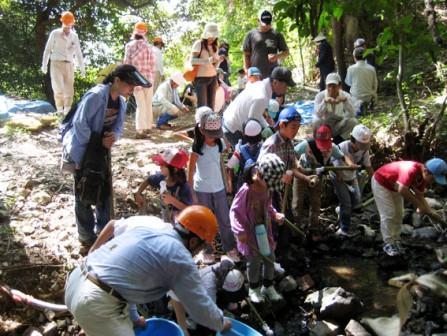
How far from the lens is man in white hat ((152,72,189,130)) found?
859 centimetres

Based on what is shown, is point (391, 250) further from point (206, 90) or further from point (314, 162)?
point (206, 90)

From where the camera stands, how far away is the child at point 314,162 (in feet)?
17.0

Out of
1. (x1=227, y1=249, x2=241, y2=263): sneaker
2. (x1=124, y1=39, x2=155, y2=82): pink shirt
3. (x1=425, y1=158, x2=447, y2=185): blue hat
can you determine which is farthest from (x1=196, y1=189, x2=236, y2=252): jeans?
(x1=124, y1=39, x2=155, y2=82): pink shirt

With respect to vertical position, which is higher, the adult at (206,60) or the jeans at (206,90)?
the adult at (206,60)

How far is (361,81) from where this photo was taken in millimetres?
8266

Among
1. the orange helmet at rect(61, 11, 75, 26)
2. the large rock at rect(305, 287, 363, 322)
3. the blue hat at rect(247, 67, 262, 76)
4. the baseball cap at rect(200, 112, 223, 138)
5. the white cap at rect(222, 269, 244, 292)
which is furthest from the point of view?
the orange helmet at rect(61, 11, 75, 26)

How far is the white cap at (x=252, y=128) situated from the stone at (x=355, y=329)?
2191mm

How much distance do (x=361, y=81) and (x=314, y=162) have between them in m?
3.65

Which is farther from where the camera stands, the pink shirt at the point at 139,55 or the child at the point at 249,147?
the pink shirt at the point at 139,55

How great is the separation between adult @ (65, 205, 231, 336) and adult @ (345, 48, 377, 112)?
248 inches

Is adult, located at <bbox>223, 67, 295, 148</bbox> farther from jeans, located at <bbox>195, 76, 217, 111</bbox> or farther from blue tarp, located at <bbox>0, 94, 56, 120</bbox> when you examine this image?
blue tarp, located at <bbox>0, 94, 56, 120</bbox>

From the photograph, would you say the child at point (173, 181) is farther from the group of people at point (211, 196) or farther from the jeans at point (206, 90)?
the jeans at point (206, 90)

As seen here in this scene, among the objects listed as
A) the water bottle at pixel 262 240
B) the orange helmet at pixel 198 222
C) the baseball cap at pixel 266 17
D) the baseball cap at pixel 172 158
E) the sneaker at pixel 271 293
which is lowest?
the sneaker at pixel 271 293

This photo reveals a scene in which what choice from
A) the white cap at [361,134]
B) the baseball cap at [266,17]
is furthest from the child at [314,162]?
the baseball cap at [266,17]
